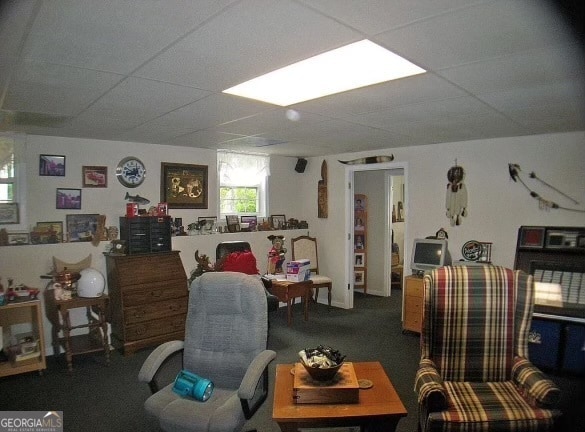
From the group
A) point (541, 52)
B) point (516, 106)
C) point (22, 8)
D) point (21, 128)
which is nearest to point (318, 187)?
point (516, 106)

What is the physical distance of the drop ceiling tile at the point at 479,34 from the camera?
4.50ft

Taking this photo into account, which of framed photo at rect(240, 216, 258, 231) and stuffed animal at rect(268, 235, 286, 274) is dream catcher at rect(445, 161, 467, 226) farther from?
framed photo at rect(240, 216, 258, 231)

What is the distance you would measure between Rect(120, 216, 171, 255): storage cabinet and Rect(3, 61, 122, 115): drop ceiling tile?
152 cm

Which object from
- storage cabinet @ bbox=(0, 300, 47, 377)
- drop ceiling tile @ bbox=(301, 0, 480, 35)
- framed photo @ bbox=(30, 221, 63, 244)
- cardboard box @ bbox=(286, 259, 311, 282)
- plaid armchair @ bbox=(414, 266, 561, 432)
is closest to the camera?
drop ceiling tile @ bbox=(301, 0, 480, 35)

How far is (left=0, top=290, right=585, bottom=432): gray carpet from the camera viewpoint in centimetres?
266

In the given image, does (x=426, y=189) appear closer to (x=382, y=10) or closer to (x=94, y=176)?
(x=382, y=10)

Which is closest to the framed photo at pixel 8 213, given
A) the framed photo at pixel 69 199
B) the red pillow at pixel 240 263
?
the framed photo at pixel 69 199

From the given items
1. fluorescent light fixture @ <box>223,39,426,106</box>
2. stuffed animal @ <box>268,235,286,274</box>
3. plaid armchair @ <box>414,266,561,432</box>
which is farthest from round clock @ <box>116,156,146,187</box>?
plaid armchair @ <box>414,266,561,432</box>

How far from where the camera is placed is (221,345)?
91.9 inches

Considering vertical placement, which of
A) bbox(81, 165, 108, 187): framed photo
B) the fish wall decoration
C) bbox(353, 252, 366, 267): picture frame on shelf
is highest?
the fish wall decoration

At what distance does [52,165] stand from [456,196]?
15.0 feet

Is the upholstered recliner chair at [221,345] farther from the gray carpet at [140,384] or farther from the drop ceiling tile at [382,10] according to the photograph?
the drop ceiling tile at [382,10]

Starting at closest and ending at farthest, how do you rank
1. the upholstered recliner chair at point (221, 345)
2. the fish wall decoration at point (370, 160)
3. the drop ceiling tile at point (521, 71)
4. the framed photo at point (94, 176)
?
1. the drop ceiling tile at point (521, 71)
2. the upholstered recliner chair at point (221, 345)
3. the framed photo at point (94, 176)
4. the fish wall decoration at point (370, 160)

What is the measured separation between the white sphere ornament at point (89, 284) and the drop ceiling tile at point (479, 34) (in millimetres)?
3438
